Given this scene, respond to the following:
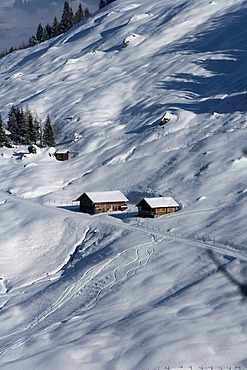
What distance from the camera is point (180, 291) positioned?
38.0 meters

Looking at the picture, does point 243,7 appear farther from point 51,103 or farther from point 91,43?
point 51,103

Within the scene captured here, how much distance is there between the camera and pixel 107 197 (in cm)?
6191

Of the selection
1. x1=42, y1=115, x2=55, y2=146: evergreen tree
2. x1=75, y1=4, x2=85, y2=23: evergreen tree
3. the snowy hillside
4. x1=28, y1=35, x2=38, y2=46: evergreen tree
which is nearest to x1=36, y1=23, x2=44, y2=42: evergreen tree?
x1=28, y1=35, x2=38, y2=46: evergreen tree

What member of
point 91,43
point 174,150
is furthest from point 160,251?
point 91,43

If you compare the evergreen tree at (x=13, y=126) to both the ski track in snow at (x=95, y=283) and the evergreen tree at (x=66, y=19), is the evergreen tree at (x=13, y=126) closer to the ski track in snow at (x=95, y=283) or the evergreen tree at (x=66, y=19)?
the ski track in snow at (x=95, y=283)

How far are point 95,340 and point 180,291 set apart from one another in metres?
8.19

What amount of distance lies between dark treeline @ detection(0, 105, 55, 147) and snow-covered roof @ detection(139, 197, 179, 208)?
38.4 metres

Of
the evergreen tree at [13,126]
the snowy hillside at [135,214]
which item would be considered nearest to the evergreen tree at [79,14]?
the snowy hillside at [135,214]

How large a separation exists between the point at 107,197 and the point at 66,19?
13150 centimetres

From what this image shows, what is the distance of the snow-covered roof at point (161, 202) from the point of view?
56.6m

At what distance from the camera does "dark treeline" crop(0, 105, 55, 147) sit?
93.7m

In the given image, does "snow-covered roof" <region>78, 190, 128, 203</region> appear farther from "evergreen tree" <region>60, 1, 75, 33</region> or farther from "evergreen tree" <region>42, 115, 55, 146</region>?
"evergreen tree" <region>60, 1, 75, 33</region>

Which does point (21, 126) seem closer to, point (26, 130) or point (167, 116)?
point (26, 130)

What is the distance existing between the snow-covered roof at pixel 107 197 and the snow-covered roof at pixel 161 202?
504 centimetres
